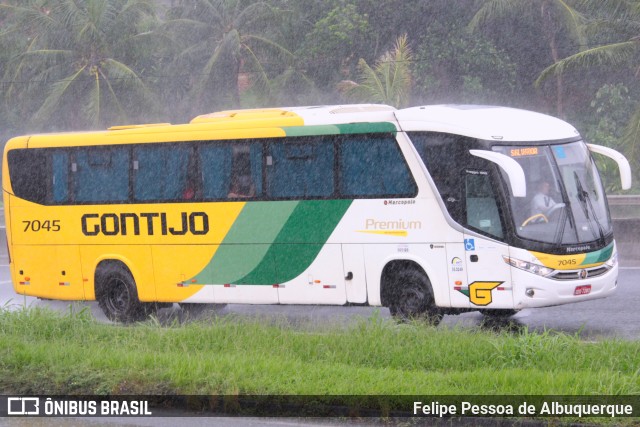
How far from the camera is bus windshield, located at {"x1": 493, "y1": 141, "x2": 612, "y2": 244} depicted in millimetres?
12680

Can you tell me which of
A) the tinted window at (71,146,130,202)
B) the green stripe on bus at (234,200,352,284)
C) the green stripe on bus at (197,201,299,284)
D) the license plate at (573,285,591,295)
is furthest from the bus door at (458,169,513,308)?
the tinted window at (71,146,130,202)

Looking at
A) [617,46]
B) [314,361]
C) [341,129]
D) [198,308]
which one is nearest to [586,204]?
[341,129]

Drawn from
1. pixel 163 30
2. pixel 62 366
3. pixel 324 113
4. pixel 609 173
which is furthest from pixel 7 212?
pixel 163 30

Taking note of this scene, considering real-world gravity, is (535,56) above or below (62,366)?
above

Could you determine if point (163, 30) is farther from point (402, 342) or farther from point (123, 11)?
point (402, 342)

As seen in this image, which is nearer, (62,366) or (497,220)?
(62,366)

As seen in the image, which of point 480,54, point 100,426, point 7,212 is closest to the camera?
point 100,426

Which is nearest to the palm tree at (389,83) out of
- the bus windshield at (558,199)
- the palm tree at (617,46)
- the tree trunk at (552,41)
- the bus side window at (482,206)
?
the palm tree at (617,46)

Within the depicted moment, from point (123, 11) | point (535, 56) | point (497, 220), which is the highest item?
point (123, 11)

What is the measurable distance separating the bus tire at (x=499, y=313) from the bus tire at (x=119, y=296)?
5.53m

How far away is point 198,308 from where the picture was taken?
1652 cm

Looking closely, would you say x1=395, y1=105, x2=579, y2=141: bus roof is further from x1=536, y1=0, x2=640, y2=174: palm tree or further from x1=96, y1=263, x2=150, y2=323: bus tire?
x1=536, y1=0, x2=640, y2=174: palm tree

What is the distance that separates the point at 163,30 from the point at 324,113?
25.8 metres

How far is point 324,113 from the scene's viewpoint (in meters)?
14.6
